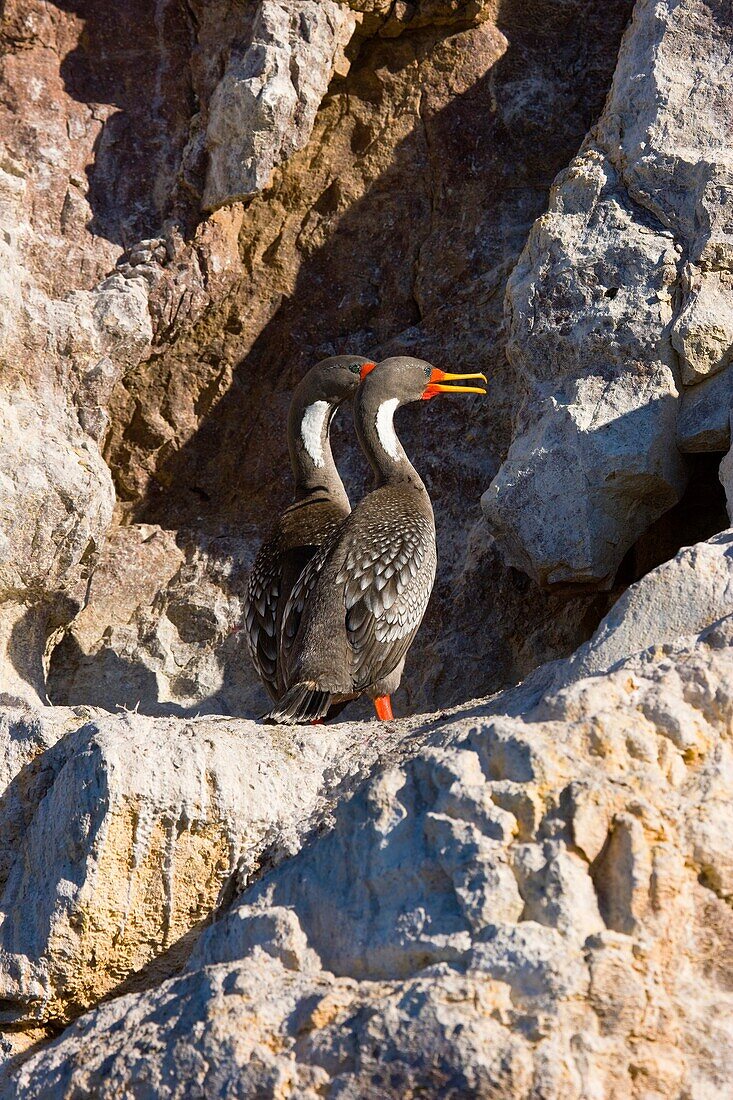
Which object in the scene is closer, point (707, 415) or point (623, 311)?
point (707, 415)

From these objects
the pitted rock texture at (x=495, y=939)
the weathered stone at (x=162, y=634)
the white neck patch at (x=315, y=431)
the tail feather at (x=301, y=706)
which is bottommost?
the pitted rock texture at (x=495, y=939)

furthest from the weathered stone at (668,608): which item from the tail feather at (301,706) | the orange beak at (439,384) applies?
the orange beak at (439,384)

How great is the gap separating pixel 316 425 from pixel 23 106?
2.29 meters

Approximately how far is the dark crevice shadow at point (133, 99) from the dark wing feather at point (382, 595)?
242 centimetres

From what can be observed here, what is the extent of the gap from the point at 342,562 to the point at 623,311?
1470 millimetres

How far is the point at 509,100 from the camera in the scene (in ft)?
23.1

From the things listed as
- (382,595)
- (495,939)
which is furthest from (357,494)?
(495,939)

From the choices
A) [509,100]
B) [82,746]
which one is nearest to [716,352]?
[509,100]

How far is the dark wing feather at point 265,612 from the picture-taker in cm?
565

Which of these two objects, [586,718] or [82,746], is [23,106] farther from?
[586,718]

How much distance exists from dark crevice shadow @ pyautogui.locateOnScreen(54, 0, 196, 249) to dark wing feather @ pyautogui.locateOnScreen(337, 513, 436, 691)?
2424 mm

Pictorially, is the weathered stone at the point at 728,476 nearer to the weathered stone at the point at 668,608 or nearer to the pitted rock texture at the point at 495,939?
the weathered stone at the point at 668,608

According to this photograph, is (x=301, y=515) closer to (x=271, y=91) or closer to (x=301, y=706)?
(x=301, y=706)

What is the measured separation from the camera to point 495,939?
2854 mm
